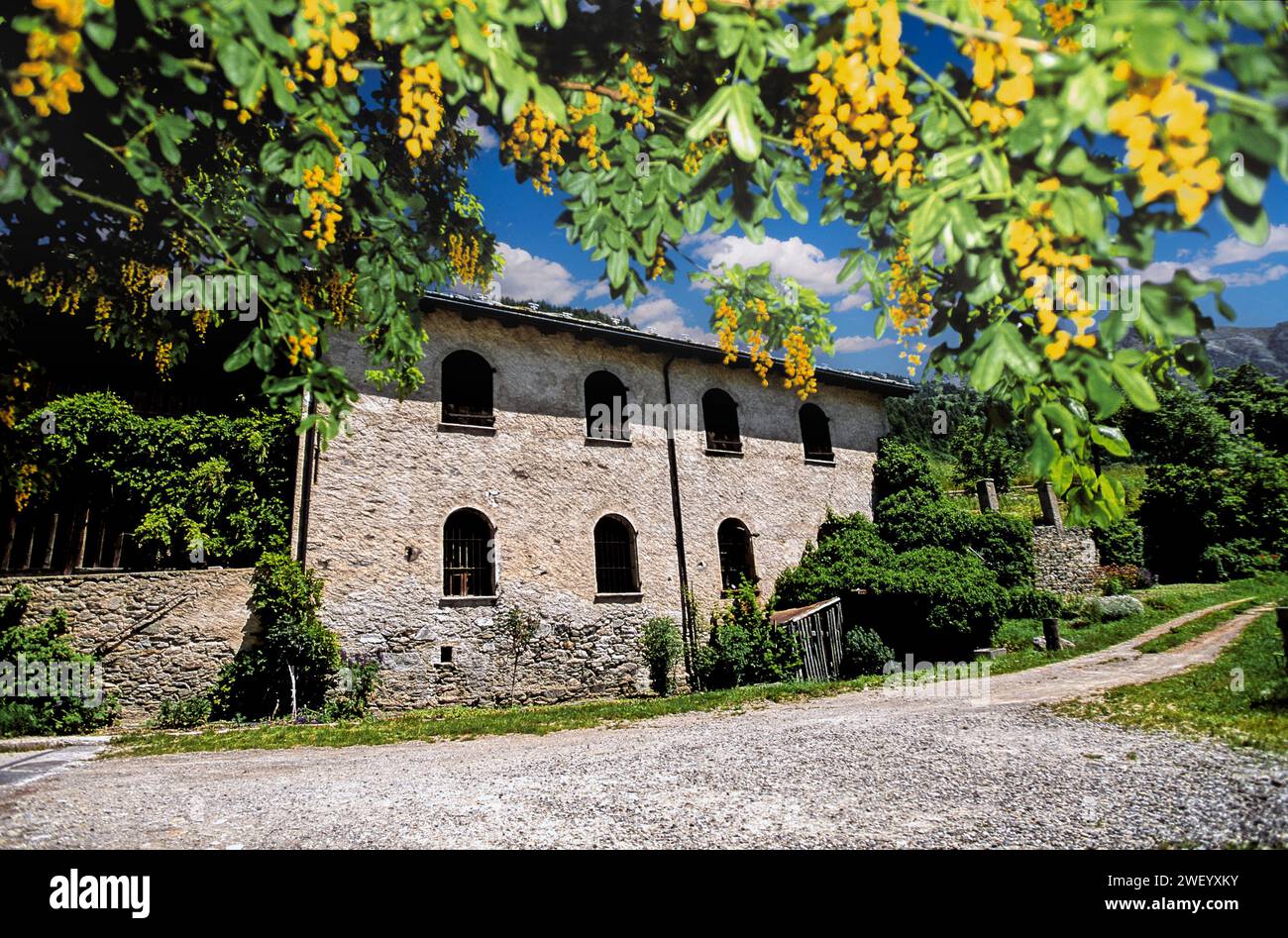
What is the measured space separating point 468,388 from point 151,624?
5888 millimetres

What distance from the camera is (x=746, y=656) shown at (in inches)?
467

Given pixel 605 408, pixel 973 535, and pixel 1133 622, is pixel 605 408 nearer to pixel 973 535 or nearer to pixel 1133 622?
pixel 973 535

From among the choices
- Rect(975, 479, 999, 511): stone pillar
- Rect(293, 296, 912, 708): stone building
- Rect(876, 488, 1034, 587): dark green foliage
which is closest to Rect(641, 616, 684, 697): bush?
Rect(293, 296, 912, 708): stone building

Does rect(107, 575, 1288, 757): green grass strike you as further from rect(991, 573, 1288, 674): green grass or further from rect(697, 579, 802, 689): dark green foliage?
rect(697, 579, 802, 689): dark green foliage

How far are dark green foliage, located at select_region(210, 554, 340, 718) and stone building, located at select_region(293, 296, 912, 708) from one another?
1.35 feet

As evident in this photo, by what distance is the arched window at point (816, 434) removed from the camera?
14797 millimetres

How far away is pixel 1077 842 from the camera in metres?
2.74

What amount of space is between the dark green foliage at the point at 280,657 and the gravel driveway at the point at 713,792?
2.57m

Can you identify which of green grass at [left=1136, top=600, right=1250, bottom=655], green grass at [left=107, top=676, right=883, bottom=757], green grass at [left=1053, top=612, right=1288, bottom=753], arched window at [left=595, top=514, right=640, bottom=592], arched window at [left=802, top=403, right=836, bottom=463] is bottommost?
green grass at [left=107, top=676, right=883, bottom=757]

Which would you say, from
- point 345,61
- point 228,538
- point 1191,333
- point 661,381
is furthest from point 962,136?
point 661,381

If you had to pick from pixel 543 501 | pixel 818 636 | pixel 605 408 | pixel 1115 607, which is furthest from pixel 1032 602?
pixel 543 501

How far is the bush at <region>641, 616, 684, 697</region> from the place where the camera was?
11.7 meters
